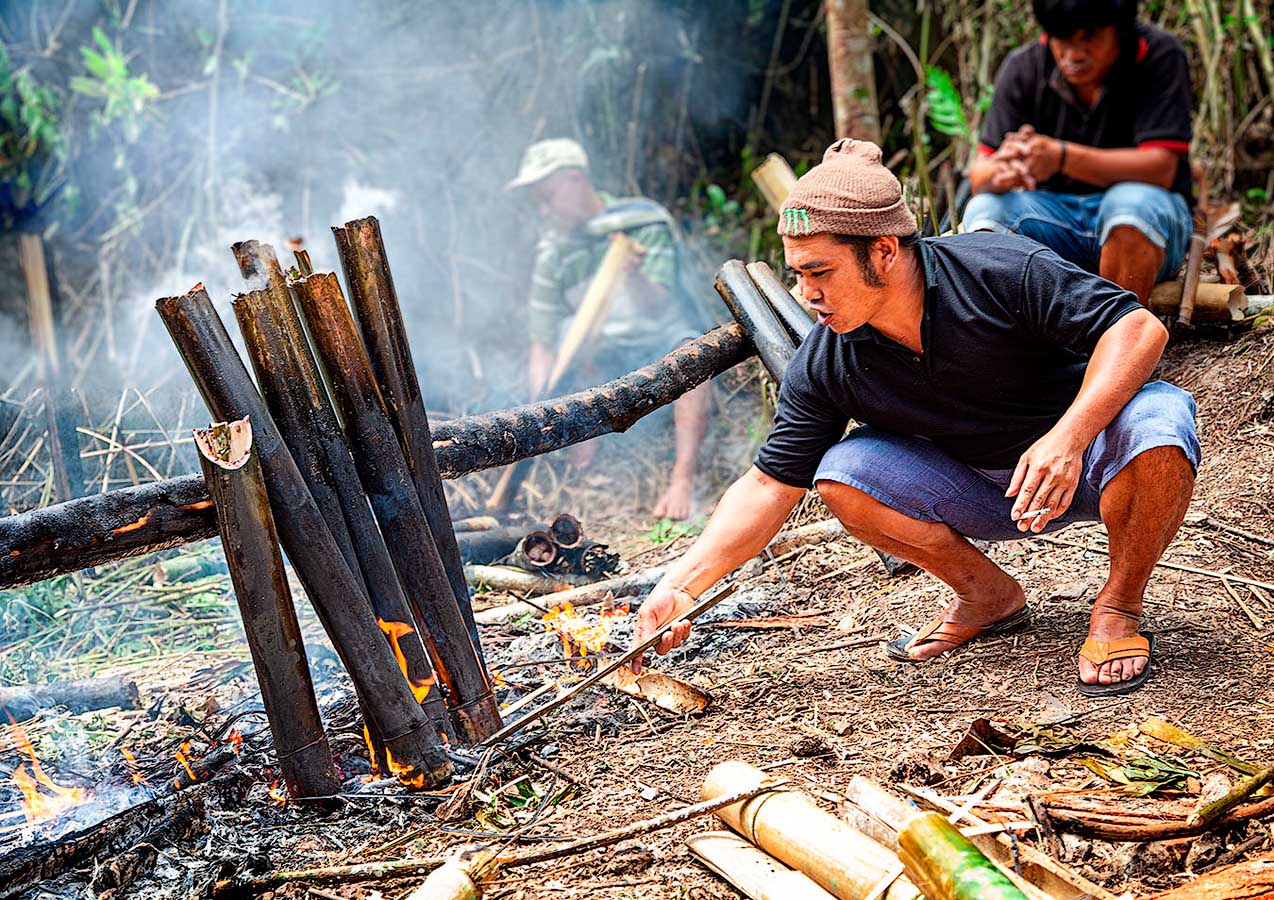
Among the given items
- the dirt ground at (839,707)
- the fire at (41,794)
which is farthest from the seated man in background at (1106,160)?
the fire at (41,794)

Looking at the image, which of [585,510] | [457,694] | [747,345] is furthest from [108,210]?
[457,694]

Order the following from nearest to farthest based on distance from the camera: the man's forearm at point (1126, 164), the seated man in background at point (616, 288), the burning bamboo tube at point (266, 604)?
the burning bamboo tube at point (266, 604) → the man's forearm at point (1126, 164) → the seated man in background at point (616, 288)

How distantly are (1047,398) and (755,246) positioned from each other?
5159 millimetres

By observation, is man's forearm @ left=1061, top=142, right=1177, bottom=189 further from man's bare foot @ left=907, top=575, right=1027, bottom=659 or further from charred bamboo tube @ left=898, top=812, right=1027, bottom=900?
charred bamboo tube @ left=898, top=812, right=1027, bottom=900

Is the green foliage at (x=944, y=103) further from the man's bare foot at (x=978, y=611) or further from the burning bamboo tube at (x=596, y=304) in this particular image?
the man's bare foot at (x=978, y=611)

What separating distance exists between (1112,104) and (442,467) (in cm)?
365

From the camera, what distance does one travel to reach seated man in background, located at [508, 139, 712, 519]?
6734 millimetres

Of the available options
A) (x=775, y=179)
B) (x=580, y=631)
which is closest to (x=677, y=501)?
(x=775, y=179)

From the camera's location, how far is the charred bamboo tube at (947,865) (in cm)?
167

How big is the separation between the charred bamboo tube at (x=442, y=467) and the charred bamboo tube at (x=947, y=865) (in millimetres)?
2074

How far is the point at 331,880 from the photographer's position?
249cm

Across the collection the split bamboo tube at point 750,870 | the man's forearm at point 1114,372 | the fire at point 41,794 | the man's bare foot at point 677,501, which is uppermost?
the man's forearm at point 1114,372

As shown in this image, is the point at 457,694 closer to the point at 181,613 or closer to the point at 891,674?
the point at 891,674

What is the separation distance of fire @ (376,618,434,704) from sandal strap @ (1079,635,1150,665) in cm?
195
